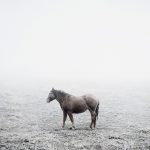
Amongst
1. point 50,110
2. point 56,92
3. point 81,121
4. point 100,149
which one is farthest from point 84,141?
point 50,110

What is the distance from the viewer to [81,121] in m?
21.5

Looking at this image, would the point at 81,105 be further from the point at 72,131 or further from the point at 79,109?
the point at 72,131

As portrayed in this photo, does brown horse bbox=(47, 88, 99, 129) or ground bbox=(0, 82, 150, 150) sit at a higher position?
brown horse bbox=(47, 88, 99, 129)

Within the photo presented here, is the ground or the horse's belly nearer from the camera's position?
the ground

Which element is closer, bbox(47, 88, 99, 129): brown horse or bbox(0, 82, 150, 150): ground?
bbox(0, 82, 150, 150): ground

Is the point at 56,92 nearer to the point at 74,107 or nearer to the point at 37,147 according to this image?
the point at 74,107

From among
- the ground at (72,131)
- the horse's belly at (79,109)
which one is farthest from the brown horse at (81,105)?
the ground at (72,131)

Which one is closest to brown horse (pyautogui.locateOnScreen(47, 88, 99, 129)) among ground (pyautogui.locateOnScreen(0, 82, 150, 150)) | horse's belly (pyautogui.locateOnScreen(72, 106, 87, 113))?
horse's belly (pyautogui.locateOnScreen(72, 106, 87, 113))

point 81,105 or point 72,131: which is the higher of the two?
point 81,105

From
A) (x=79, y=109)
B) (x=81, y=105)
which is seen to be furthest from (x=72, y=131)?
(x=81, y=105)

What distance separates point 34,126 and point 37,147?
534 cm

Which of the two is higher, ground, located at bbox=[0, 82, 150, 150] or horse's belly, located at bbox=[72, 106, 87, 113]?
horse's belly, located at bbox=[72, 106, 87, 113]

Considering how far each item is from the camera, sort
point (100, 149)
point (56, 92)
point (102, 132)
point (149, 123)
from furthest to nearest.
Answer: point (149, 123), point (56, 92), point (102, 132), point (100, 149)

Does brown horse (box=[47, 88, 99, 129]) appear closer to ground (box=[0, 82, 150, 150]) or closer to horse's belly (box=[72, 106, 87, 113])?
horse's belly (box=[72, 106, 87, 113])
